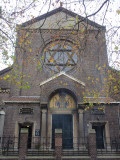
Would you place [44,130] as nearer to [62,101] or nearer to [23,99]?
[62,101]

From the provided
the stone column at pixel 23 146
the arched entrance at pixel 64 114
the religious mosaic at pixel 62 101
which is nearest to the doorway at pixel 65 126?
the arched entrance at pixel 64 114

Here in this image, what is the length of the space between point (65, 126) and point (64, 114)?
97cm

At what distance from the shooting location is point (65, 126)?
1855 cm

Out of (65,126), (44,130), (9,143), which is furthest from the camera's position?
(65,126)

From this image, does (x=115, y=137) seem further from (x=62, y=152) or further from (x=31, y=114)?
(x=31, y=114)

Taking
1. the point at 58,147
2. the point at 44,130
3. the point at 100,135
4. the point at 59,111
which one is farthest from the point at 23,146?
the point at 100,135

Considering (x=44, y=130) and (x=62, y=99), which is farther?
(x=62, y=99)

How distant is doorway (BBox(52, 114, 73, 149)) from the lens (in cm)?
1800

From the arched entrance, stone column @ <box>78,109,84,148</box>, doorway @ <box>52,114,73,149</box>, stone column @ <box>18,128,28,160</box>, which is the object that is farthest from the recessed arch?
stone column @ <box>18,128,28,160</box>

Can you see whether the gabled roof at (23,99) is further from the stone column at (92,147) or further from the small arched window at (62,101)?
the stone column at (92,147)

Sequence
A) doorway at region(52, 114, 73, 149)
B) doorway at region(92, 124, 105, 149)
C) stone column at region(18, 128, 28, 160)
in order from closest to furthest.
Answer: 1. stone column at region(18, 128, 28, 160)
2. doorway at region(52, 114, 73, 149)
3. doorway at region(92, 124, 105, 149)

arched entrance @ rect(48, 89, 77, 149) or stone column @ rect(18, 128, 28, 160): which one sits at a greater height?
arched entrance @ rect(48, 89, 77, 149)

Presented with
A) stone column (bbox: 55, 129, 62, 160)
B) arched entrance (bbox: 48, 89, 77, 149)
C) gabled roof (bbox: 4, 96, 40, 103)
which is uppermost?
gabled roof (bbox: 4, 96, 40, 103)

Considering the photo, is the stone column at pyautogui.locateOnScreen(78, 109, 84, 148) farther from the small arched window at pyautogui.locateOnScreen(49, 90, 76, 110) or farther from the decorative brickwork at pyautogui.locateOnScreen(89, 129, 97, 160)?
the decorative brickwork at pyautogui.locateOnScreen(89, 129, 97, 160)
